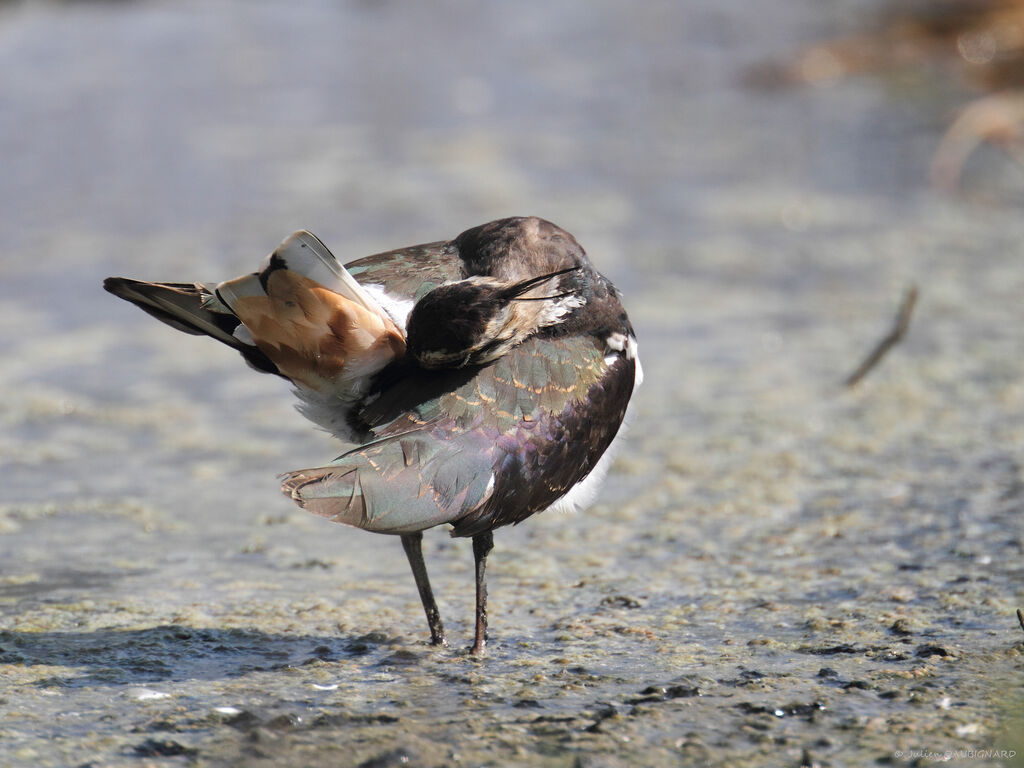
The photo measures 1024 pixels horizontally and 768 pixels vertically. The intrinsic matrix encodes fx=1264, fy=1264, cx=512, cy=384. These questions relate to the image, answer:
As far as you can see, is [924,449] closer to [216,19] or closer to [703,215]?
[703,215]

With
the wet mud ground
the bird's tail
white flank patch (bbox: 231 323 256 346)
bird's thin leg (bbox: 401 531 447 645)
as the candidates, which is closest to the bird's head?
the bird's tail

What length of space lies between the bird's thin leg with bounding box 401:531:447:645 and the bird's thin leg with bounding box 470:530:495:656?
11cm

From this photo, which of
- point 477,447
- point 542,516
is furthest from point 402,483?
point 542,516

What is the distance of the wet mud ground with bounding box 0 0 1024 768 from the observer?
115 inches

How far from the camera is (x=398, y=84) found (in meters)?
10.1

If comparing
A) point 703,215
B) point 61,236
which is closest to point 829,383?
point 703,215

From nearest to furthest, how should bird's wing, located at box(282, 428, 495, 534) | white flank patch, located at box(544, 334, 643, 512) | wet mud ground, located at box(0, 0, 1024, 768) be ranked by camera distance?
bird's wing, located at box(282, 428, 495, 534) → wet mud ground, located at box(0, 0, 1024, 768) → white flank patch, located at box(544, 334, 643, 512)

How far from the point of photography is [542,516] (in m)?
4.46

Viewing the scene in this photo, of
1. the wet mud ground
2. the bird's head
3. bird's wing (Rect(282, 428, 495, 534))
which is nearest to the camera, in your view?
bird's wing (Rect(282, 428, 495, 534))

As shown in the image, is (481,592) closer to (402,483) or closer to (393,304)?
(402,483)

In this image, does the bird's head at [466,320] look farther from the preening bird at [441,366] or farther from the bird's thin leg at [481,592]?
the bird's thin leg at [481,592]

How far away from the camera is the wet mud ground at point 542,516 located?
293 centimetres

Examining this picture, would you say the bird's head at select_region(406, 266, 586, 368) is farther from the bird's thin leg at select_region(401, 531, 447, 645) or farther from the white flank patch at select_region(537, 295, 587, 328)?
the bird's thin leg at select_region(401, 531, 447, 645)

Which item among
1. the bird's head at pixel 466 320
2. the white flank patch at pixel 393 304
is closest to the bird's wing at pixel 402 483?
the bird's head at pixel 466 320
